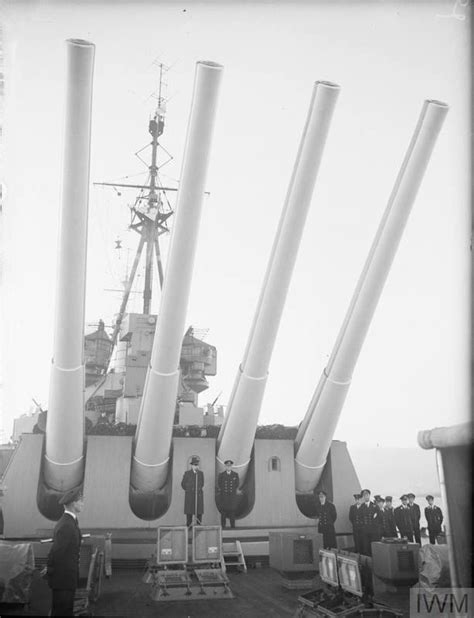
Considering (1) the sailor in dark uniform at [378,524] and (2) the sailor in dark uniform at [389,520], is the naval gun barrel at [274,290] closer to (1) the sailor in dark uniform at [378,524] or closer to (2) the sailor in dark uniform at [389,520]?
(1) the sailor in dark uniform at [378,524]

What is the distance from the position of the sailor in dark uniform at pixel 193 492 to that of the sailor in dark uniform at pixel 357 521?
2148 mm

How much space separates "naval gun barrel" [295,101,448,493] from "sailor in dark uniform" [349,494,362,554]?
2.73 ft

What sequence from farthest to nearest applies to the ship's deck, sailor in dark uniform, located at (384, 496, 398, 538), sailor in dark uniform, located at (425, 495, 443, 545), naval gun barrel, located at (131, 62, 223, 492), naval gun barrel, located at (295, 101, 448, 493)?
sailor in dark uniform, located at (425, 495, 443, 545)
sailor in dark uniform, located at (384, 496, 398, 538)
naval gun barrel, located at (295, 101, 448, 493)
naval gun barrel, located at (131, 62, 223, 492)
the ship's deck

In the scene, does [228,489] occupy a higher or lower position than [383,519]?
higher

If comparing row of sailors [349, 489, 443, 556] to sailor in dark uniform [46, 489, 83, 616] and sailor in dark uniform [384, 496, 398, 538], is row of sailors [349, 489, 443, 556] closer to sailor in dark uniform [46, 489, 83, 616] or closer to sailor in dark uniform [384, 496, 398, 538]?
sailor in dark uniform [384, 496, 398, 538]

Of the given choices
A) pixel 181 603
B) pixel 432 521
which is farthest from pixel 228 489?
pixel 432 521

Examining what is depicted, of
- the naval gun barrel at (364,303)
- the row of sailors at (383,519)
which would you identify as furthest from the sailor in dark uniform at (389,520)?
the naval gun barrel at (364,303)

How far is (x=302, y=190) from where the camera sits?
20.5 ft

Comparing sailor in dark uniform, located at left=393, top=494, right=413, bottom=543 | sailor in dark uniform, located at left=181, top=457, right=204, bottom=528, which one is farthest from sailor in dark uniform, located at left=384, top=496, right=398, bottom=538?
sailor in dark uniform, located at left=181, top=457, right=204, bottom=528

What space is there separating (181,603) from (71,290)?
11.0 feet

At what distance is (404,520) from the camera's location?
8.17 metres

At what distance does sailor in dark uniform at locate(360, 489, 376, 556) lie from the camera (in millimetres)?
7316

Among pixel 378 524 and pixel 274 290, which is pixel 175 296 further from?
pixel 378 524

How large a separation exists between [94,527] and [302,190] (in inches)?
205
